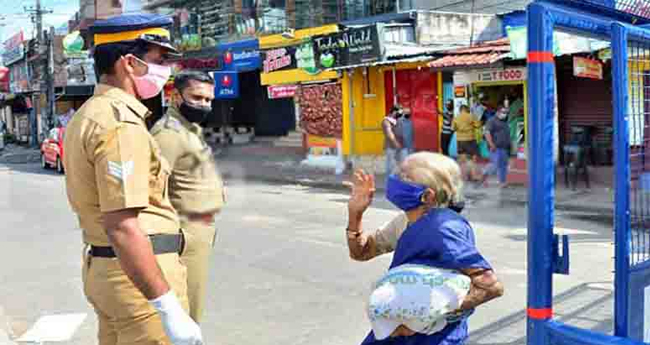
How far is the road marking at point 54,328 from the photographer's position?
580cm

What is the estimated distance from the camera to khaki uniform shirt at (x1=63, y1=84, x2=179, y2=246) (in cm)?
250

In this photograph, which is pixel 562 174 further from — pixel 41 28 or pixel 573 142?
pixel 41 28

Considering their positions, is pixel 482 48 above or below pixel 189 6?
below

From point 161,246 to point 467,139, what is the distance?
43.1ft

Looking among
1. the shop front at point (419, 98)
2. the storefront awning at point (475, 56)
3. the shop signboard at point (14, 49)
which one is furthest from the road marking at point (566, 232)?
the shop signboard at point (14, 49)

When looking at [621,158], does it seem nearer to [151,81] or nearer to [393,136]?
[151,81]

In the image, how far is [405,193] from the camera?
2.75 meters

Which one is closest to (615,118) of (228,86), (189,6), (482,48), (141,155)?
(141,155)

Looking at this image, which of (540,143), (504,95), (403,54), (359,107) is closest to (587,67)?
(504,95)

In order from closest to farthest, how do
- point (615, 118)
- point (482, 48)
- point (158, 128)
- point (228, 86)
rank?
point (615, 118) → point (158, 128) → point (482, 48) → point (228, 86)

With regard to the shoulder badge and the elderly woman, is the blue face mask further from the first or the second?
the shoulder badge

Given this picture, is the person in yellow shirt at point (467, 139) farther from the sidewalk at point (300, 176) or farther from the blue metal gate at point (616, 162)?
the blue metal gate at point (616, 162)

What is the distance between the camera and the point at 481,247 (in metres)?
8.66

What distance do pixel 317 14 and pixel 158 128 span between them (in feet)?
75.6
